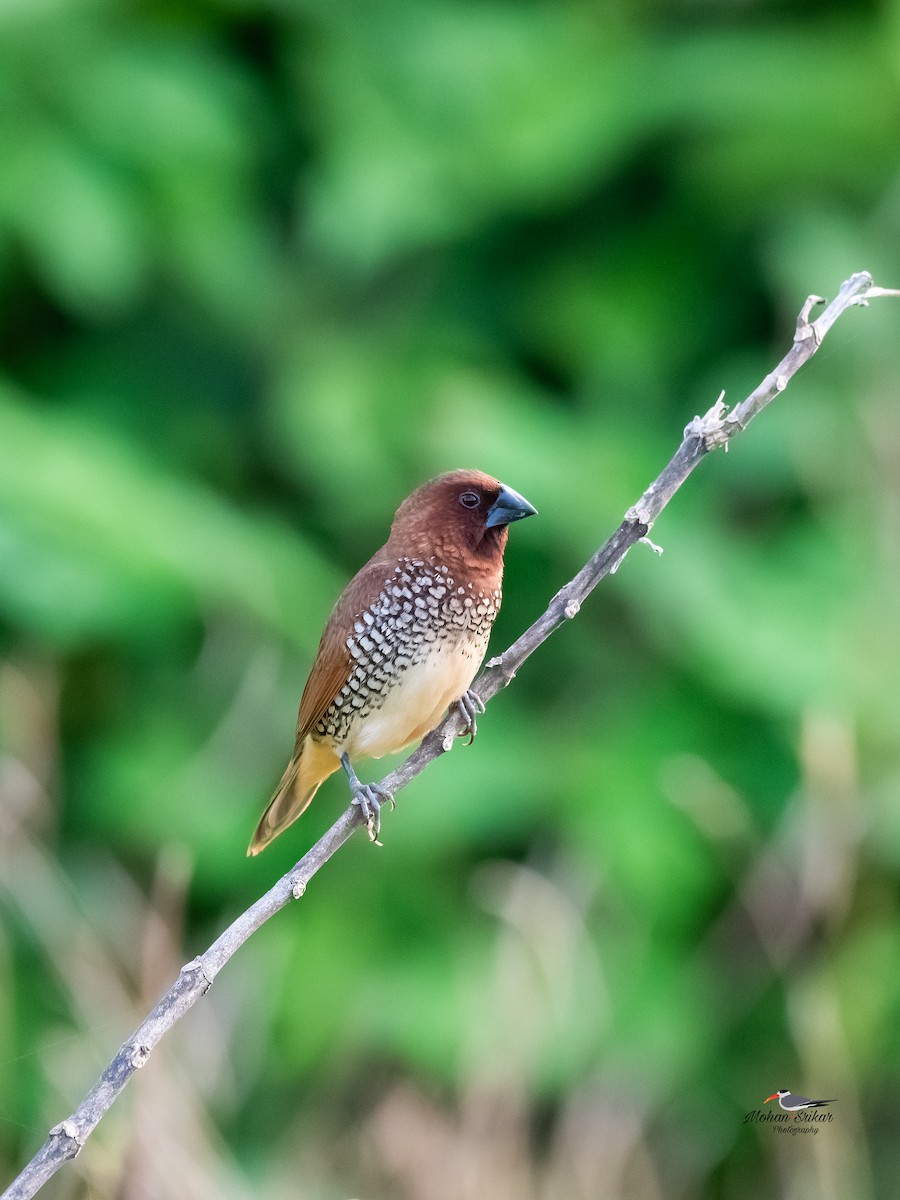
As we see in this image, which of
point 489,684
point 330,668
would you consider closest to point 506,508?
point 489,684

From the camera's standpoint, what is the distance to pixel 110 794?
4988 millimetres

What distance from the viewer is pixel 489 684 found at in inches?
85.7

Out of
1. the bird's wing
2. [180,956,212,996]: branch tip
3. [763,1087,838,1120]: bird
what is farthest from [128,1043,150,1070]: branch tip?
[763,1087,838,1120]: bird

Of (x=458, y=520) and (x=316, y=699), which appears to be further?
(x=316, y=699)

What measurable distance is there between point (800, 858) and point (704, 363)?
2.09 metres

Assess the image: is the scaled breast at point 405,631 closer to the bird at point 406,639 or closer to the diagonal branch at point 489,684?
the bird at point 406,639

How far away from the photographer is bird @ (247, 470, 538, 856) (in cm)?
255

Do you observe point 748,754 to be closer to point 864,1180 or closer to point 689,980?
point 689,980

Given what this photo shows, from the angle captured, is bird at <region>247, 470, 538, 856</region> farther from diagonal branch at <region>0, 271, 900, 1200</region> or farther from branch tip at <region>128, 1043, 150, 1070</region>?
branch tip at <region>128, 1043, 150, 1070</region>

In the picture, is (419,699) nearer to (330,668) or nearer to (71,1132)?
(330,668)

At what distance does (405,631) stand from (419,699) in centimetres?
15

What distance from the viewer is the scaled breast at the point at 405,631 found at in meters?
2.79

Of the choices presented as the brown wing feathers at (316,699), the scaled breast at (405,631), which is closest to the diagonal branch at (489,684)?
the scaled breast at (405,631)

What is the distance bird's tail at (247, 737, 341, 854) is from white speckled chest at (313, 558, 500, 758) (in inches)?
2.5
